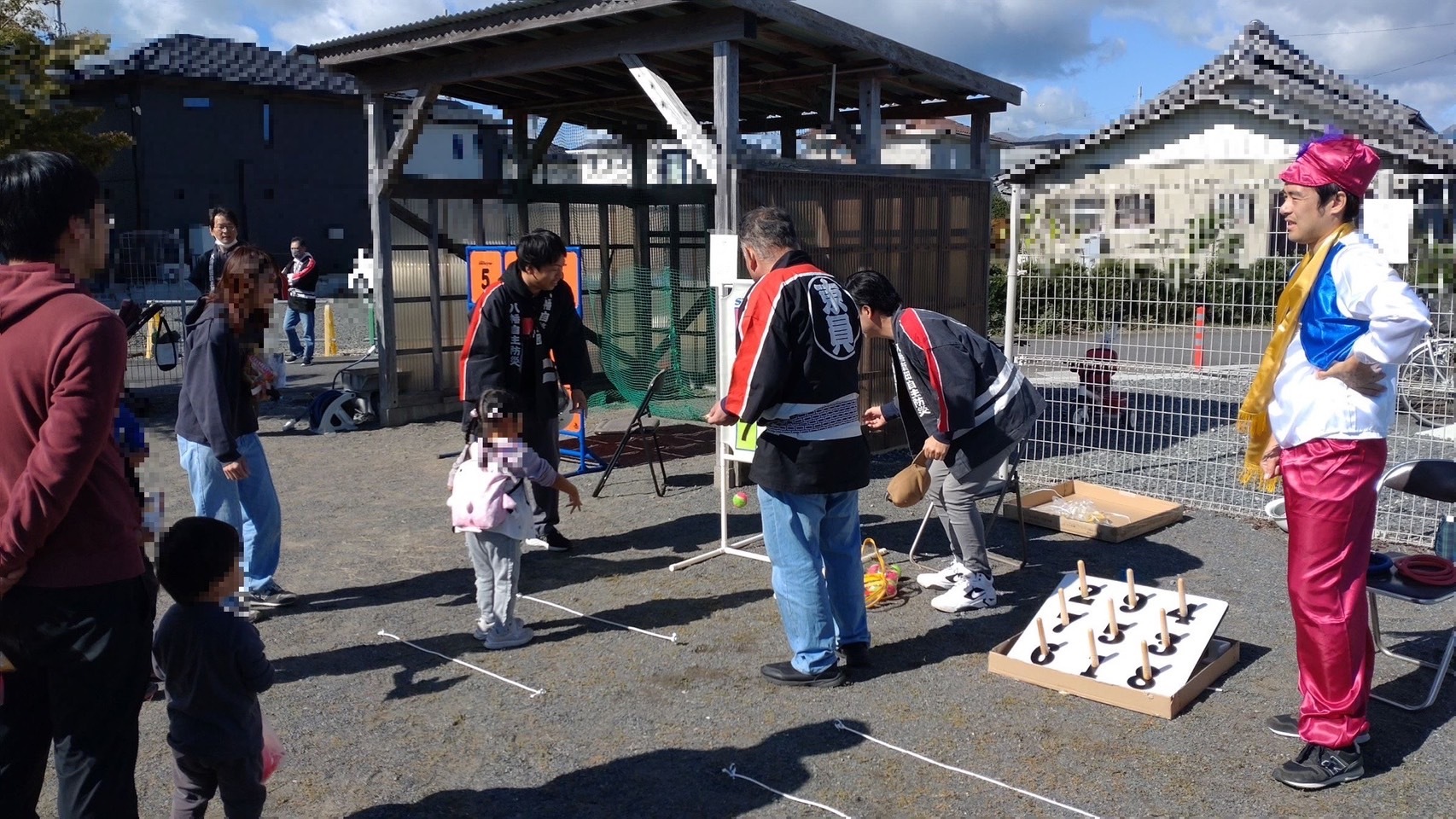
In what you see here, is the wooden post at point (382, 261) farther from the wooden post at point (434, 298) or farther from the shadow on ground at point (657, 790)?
the shadow on ground at point (657, 790)

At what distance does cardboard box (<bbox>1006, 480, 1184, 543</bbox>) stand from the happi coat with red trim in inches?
56.8

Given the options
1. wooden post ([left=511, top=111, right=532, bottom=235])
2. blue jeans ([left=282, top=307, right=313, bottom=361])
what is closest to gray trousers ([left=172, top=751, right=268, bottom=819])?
wooden post ([left=511, top=111, right=532, bottom=235])

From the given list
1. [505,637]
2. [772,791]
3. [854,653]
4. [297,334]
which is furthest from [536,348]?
[297,334]

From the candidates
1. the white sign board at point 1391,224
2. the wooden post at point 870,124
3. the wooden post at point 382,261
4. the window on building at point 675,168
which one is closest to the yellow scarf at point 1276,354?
the white sign board at point 1391,224

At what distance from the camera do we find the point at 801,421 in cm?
450

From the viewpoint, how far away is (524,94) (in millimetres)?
12297

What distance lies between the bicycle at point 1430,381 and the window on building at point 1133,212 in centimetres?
287


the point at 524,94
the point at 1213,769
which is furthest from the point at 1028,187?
the point at 524,94

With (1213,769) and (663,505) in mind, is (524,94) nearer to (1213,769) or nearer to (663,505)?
(663,505)

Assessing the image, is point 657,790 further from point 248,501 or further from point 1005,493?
point 1005,493

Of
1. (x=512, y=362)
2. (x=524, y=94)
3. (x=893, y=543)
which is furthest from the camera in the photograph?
(x=524, y=94)

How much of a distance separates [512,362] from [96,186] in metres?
3.73

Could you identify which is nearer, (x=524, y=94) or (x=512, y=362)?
(x=512, y=362)

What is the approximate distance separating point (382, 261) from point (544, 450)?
5.45 m
